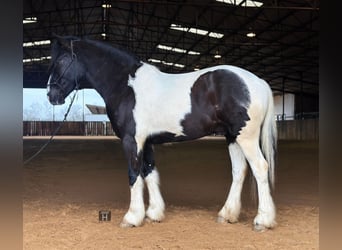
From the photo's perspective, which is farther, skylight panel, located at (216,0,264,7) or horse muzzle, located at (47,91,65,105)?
skylight panel, located at (216,0,264,7)

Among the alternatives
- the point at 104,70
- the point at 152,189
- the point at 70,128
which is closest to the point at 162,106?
the point at 104,70

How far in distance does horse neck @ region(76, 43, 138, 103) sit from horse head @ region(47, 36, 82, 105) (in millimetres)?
150

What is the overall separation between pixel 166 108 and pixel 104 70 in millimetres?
1022

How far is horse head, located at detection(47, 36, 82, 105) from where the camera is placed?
16.6 ft

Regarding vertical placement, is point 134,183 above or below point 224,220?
above

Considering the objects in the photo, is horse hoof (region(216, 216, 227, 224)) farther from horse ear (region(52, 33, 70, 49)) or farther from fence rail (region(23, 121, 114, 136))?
fence rail (region(23, 121, 114, 136))

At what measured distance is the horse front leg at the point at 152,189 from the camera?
5.04 m

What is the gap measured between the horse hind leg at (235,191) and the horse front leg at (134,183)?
1049 millimetres

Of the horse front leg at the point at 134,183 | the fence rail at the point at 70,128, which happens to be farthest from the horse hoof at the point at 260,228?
the fence rail at the point at 70,128

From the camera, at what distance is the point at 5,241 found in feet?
3.84

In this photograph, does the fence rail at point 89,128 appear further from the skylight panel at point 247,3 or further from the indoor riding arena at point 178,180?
the skylight panel at point 247,3

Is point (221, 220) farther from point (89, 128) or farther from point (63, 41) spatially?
point (89, 128)

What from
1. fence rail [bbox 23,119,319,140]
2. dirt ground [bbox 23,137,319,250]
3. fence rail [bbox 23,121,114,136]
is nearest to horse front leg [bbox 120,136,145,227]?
dirt ground [bbox 23,137,319,250]

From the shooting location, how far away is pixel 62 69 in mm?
5062
